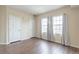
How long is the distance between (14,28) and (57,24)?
228 cm

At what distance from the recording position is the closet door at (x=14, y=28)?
215 inches

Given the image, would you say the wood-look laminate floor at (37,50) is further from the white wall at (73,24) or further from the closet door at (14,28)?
the closet door at (14,28)

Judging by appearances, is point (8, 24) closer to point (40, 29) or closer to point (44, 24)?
point (44, 24)

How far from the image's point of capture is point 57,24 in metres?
5.74

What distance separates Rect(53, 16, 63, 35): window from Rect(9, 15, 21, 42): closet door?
2.02m

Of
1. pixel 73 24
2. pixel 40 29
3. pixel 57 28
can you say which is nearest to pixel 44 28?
pixel 40 29

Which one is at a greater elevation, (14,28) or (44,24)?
(44,24)

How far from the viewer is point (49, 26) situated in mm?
6258

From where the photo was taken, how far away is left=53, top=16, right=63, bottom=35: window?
5.47 meters

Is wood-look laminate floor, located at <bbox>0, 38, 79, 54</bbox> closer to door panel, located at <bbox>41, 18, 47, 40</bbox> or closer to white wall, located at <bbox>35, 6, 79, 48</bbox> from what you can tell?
white wall, located at <bbox>35, 6, 79, 48</bbox>

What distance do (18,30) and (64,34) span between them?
2666 millimetres

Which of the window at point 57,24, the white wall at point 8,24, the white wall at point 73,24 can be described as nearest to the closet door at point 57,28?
the window at point 57,24
